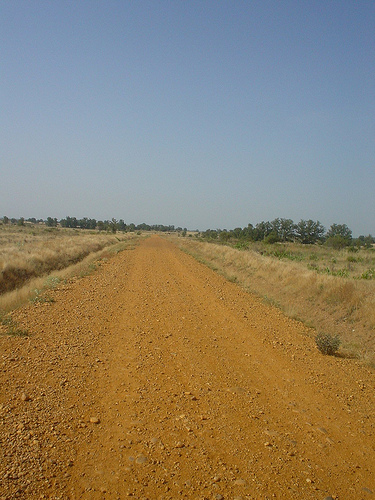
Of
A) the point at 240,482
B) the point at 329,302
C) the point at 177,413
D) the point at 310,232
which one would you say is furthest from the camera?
the point at 310,232

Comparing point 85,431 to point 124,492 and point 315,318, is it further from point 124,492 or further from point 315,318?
point 315,318

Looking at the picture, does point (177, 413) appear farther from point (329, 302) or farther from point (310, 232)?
point (310, 232)

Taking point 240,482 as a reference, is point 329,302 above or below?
above

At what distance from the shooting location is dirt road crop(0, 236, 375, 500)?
3031 millimetres

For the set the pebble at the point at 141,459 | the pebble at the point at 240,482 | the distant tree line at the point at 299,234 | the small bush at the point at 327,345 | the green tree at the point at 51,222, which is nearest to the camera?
the pebble at the point at 240,482

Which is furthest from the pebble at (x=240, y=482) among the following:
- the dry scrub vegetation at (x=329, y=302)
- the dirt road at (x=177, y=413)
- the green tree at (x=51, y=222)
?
the green tree at (x=51, y=222)

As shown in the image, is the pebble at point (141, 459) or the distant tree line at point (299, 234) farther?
the distant tree line at point (299, 234)

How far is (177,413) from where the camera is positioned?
4125mm

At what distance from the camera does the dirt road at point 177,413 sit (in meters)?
3.03

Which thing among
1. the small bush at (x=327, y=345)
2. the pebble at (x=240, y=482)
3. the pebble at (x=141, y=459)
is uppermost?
the small bush at (x=327, y=345)

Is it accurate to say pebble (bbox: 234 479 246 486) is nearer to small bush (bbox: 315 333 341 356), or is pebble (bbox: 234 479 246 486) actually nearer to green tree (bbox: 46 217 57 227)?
small bush (bbox: 315 333 341 356)

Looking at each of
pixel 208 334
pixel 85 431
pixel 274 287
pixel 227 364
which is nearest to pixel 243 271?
pixel 274 287

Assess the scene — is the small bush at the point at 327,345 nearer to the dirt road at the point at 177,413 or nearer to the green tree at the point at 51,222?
the dirt road at the point at 177,413

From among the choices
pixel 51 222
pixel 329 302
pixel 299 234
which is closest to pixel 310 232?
pixel 299 234
